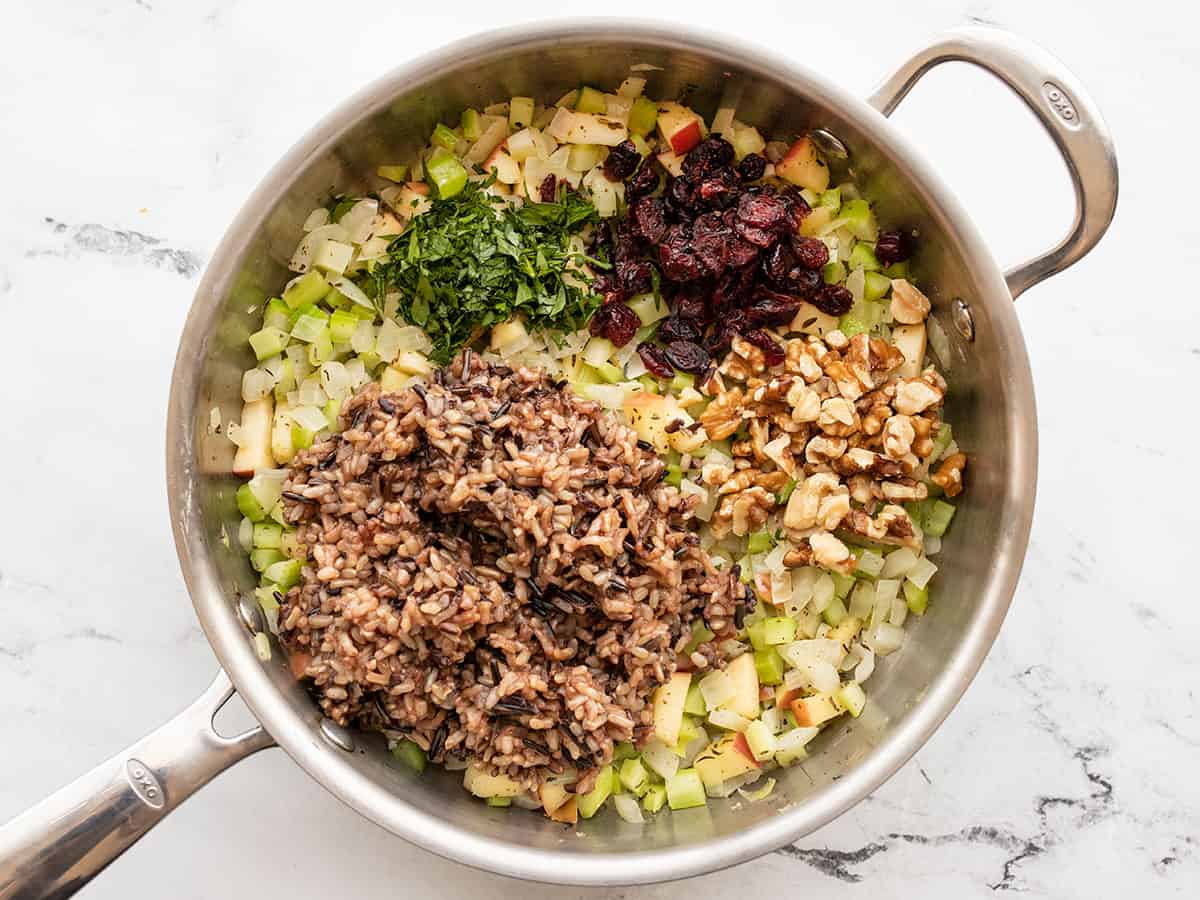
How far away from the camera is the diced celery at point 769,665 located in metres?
2.47

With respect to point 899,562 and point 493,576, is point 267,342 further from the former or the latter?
point 899,562

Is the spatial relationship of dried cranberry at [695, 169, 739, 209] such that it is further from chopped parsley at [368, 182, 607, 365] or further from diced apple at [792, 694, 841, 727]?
diced apple at [792, 694, 841, 727]

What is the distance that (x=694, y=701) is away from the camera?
248 centimetres

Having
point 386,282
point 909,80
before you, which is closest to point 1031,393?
point 909,80

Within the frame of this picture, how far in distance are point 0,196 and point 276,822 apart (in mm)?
1806

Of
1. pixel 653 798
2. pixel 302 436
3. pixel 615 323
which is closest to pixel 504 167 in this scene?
pixel 615 323

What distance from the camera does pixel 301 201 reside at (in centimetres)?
241

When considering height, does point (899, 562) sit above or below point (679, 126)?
below

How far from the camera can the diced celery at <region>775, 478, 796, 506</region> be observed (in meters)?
2.47

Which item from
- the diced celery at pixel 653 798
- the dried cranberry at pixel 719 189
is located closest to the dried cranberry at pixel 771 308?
the dried cranberry at pixel 719 189

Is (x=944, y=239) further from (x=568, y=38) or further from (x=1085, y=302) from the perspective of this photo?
(x=568, y=38)

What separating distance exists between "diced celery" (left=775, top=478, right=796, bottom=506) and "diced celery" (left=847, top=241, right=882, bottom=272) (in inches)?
22.9

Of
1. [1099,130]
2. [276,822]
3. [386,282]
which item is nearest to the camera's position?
[1099,130]

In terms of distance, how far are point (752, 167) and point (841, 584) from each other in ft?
3.46
